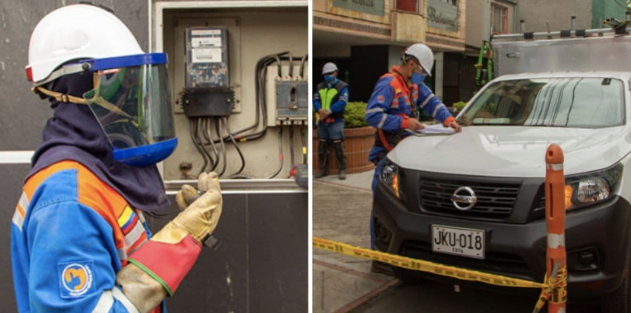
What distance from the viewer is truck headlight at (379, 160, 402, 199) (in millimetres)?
4473

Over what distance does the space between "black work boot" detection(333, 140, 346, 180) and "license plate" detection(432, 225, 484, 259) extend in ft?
18.0

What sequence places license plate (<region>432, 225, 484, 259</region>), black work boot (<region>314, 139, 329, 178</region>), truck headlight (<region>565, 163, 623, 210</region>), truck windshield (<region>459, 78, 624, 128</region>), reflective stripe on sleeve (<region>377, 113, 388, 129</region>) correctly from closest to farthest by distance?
truck headlight (<region>565, 163, 623, 210</region>) → license plate (<region>432, 225, 484, 259</region>) → truck windshield (<region>459, 78, 624, 128</region>) → reflective stripe on sleeve (<region>377, 113, 388, 129</region>) → black work boot (<region>314, 139, 329, 178</region>)

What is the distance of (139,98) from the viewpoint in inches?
79.7

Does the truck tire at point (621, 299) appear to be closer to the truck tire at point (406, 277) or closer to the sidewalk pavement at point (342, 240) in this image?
the truck tire at point (406, 277)

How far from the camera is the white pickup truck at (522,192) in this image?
12.3ft

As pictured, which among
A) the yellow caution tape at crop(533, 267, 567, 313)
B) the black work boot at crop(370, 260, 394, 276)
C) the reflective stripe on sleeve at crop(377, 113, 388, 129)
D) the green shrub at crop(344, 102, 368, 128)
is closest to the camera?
the yellow caution tape at crop(533, 267, 567, 313)

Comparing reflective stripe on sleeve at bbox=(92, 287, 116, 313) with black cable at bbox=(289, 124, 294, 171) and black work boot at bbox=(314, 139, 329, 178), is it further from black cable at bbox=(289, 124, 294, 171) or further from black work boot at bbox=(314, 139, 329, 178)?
black work boot at bbox=(314, 139, 329, 178)

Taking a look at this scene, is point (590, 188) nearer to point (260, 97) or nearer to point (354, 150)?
point (260, 97)

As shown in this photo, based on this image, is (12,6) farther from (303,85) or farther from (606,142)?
(606,142)

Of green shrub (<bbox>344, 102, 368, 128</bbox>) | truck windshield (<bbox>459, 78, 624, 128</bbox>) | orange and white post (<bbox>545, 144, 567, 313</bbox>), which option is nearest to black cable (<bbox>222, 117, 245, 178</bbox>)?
orange and white post (<bbox>545, 144, 567, 313</bbox>)

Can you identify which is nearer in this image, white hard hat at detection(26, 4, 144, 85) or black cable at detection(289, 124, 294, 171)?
white hard hat at detection(26, 4, 144, 85)

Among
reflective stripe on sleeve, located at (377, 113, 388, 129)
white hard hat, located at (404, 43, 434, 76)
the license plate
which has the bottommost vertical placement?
the license plate

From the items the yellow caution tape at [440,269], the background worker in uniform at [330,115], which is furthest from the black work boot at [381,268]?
the background worker in uniform at [330,115]

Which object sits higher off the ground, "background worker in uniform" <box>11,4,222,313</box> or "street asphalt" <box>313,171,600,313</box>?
"background worker in uniform" <box>11,4,222,313</box>
